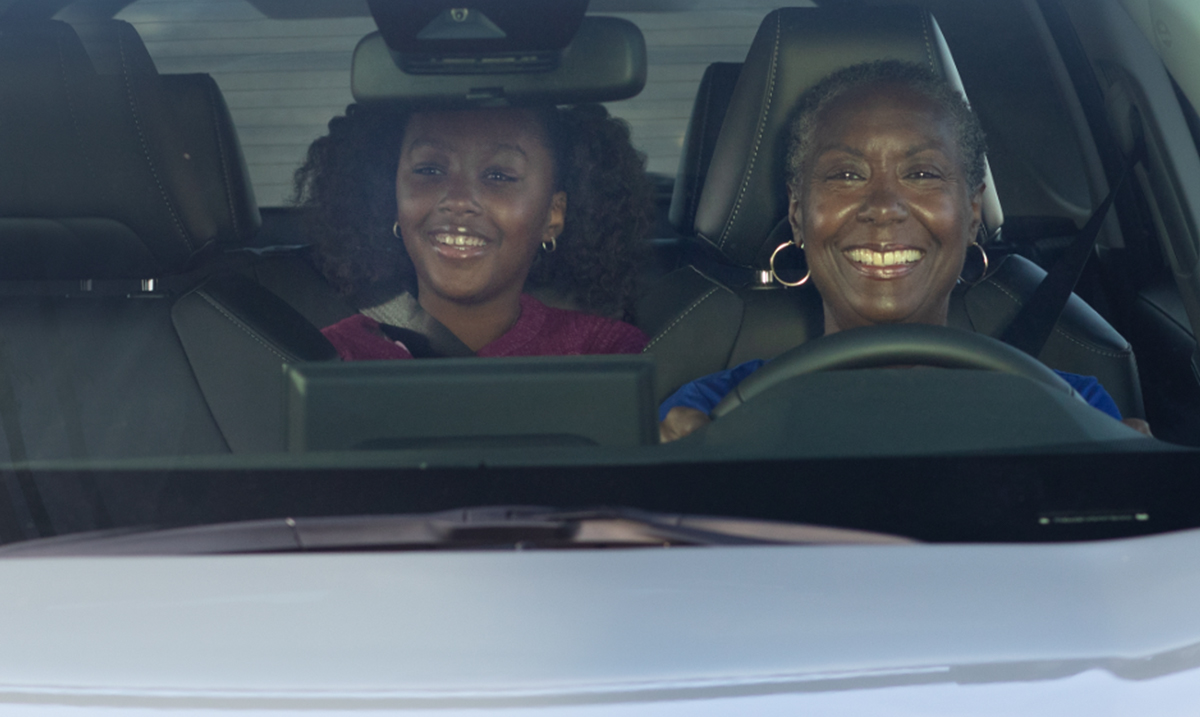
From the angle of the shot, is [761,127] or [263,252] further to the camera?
[263,252]

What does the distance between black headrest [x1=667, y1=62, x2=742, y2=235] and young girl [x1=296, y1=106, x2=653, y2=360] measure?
0.51 feet

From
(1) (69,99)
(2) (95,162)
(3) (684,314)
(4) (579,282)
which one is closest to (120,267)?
(2) (95,162)

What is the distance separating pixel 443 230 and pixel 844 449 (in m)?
1.07

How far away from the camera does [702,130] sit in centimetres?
264

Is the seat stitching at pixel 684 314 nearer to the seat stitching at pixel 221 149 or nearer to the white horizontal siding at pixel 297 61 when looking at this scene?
the white horizontal siding at pixel 297 61

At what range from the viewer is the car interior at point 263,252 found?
1.77 metres

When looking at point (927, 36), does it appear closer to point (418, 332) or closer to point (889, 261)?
point (889, 261)

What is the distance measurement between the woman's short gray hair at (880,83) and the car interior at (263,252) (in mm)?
27

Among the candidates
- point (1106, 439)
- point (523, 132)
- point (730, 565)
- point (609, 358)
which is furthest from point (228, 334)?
point (1106, 439)

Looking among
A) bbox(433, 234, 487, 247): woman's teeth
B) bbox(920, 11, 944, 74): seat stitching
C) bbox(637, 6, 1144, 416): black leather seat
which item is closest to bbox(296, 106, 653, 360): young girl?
bbox(433, 234, 487, 247): woman's teeth

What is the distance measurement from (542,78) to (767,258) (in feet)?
2.20

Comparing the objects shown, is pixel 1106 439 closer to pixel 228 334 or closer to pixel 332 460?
pixel 332 460

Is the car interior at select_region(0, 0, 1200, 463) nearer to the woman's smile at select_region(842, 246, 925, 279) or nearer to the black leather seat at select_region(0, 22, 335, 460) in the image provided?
the black leather seat at select_region(0, 22, 335, 460)

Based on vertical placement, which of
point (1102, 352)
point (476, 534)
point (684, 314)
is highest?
point (684, 314)
